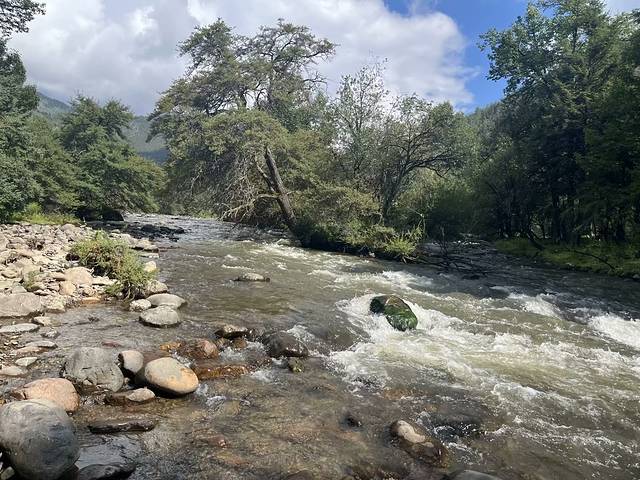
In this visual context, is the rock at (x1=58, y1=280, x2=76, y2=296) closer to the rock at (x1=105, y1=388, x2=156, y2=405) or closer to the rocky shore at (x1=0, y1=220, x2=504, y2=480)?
the rocky shore at (x1=0, y1=220, x2=504, y2=480)

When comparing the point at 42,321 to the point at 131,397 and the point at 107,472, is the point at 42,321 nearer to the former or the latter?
the point at 131,397

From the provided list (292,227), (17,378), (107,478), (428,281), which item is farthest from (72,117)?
(107,478)

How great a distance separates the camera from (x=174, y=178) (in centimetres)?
2864

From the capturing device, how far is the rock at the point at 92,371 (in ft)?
20.8

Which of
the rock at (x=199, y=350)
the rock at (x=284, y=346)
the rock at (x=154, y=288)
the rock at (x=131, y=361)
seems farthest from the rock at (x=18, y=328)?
the rock at (x=284, y=346)

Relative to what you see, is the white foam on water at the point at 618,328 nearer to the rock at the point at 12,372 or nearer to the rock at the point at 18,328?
the rock at the point at 12,372

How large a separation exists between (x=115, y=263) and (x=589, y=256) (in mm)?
22940

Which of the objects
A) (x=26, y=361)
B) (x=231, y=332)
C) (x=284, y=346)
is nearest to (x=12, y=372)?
(x=26, y=361)

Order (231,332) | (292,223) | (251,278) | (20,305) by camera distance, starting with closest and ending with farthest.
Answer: (231,332), (20,305), (251,278), (292,223)

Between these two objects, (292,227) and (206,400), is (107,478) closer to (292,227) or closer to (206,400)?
(206,400)

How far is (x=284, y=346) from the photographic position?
851cm

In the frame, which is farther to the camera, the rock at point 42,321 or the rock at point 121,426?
the rock at point 42,321

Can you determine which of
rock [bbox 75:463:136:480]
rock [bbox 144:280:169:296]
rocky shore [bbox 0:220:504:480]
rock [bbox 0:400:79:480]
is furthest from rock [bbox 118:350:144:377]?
rock [bbox 144:280:169:296]

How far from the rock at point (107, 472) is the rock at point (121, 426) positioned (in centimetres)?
77
